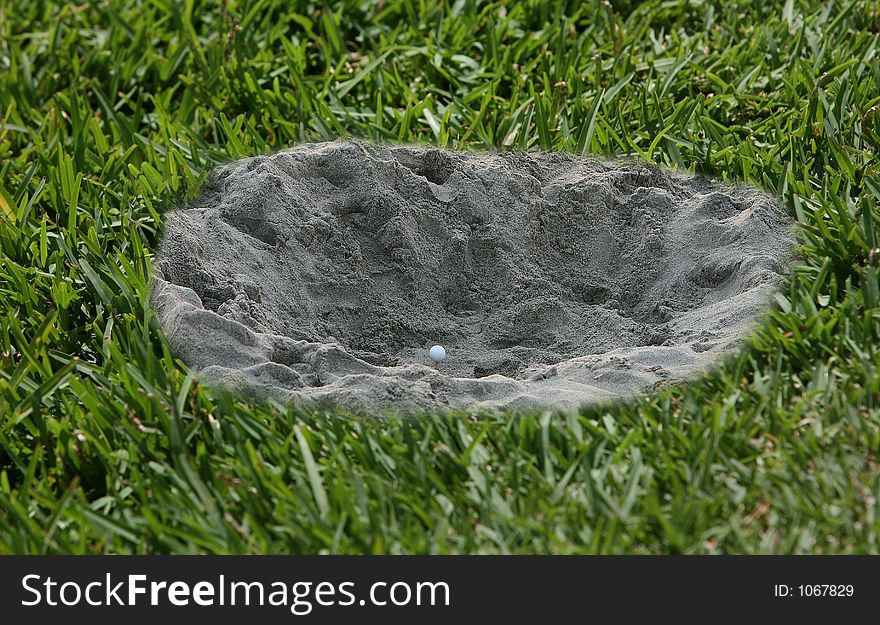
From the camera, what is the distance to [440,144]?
3.04 metres

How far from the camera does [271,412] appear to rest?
2.12 m

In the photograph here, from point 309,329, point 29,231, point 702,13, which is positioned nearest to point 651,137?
point 702,13

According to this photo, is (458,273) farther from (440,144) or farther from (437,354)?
(440,144)

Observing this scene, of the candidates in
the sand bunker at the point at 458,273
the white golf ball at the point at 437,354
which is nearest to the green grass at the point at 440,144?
the sand bunker at the point at 458,273

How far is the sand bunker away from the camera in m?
2.29

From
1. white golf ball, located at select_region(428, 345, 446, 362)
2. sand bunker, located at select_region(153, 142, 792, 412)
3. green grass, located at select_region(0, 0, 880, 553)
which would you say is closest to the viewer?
green grass, located at select_region(0, 0, 880, 553)

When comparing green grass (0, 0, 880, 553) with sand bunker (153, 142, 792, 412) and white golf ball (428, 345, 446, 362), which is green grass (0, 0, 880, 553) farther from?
white golf ball (428, 345, 446, 362)

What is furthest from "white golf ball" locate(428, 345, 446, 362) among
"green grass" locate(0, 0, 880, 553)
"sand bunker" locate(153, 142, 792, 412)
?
"green grass" locate(0, 0, 880, 553)

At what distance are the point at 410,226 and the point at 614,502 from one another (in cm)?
119

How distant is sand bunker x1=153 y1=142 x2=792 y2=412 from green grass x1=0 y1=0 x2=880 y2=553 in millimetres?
96

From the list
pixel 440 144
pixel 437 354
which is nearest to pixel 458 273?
pixel 437 354

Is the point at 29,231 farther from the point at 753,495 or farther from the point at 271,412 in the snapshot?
the point at 753,495

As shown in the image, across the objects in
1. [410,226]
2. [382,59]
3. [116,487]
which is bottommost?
[116,487]

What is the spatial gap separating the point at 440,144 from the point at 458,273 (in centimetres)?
46
